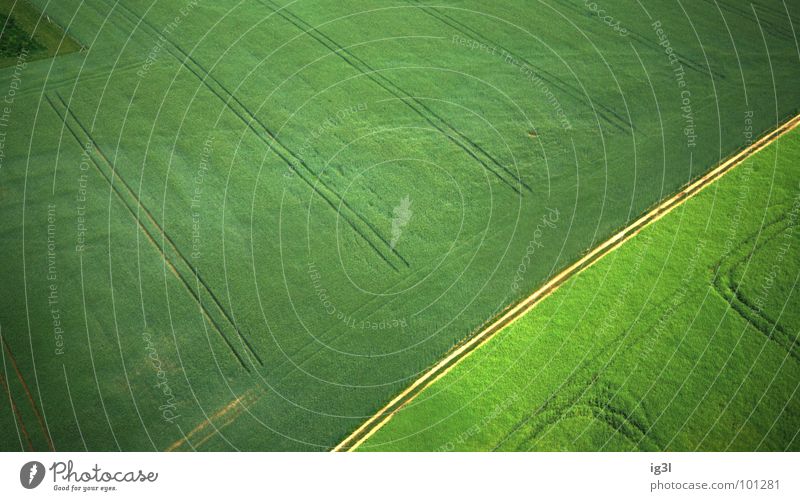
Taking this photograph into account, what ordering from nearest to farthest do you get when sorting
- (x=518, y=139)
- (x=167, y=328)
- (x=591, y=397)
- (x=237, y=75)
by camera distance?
(x=591, y=397), (x=167, y=328), (x=518, y=139), (x=237, y=75)

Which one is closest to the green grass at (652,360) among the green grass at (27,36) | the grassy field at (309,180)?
the grassy field at (309,180)

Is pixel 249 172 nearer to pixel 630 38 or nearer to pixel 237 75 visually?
pixel 237 75

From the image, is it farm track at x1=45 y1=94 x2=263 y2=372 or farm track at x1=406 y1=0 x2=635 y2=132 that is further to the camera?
farm track at x1=406 y1=0 x2=635 y2=132

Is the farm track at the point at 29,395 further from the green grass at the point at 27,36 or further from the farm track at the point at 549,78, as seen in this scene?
the farm track at the point at 549,78

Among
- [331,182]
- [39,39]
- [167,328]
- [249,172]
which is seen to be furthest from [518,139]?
[39,39]

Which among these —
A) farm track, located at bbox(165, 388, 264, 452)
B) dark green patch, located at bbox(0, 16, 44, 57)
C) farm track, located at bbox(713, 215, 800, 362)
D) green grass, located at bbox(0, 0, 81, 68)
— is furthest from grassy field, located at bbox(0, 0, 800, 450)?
farm track, located at bbox(713, 215, 800, 362)

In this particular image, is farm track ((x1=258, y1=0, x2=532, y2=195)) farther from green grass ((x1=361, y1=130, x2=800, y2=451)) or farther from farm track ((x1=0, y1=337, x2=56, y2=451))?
farm track ((x1=0, y1=337, x2=56, y2=451))
